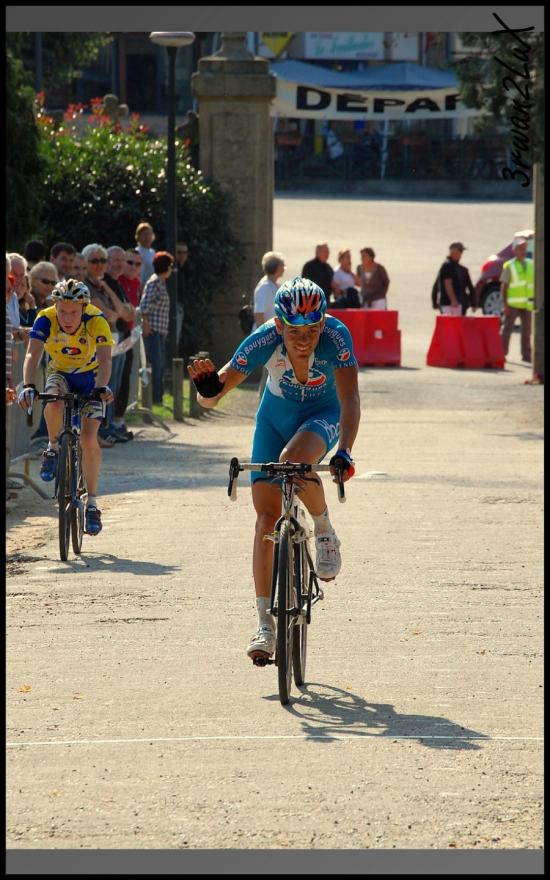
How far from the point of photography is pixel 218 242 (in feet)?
81.1

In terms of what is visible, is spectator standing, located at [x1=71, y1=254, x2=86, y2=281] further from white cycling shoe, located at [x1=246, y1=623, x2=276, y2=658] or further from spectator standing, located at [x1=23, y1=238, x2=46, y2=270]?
white cycling shoe, located at [x1=246, y1=623, x2=276, y2=658]

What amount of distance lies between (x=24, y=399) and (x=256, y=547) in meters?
3.26

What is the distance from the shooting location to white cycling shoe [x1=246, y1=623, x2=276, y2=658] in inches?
313

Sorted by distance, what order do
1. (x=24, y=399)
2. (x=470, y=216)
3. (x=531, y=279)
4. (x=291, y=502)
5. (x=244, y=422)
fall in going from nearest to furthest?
(x=291, y=502) < (x=24, y=399) < (x=244, y=422) < (x=531, y=279) < (x=470, y=216)

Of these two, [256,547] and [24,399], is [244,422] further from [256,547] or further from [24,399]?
[256,547]

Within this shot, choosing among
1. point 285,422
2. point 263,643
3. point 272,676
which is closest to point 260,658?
point 263,643

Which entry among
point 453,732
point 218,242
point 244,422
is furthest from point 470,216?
point 453,732

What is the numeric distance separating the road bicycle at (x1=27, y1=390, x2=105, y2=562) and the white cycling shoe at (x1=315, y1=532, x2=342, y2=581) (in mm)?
3521

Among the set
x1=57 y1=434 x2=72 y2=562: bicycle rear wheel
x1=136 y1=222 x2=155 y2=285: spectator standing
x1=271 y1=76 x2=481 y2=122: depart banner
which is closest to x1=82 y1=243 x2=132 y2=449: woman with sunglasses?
x1=136 y1=222 x2=155 y2=285: spectator standing

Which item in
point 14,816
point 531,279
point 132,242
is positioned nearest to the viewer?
point 14,816

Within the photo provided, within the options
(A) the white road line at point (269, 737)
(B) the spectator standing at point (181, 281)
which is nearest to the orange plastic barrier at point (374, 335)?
(B) the spectator standing at point (181, 281)

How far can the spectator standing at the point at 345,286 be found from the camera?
27.4 meters

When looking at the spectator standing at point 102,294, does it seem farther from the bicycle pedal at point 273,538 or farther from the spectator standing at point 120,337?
the bicycle pedal at point 273,538

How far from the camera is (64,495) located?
11.8 meters
